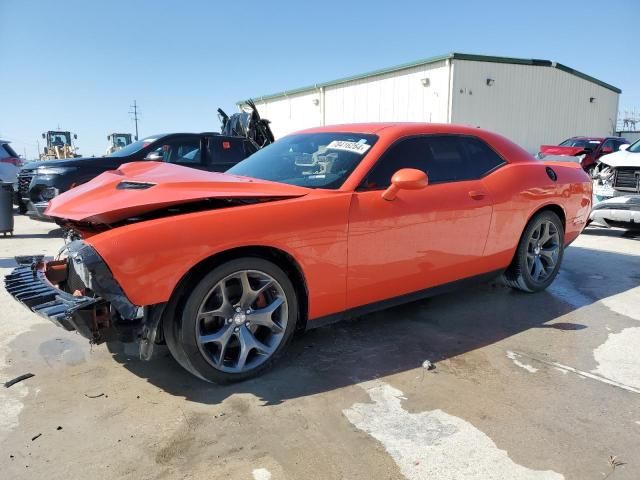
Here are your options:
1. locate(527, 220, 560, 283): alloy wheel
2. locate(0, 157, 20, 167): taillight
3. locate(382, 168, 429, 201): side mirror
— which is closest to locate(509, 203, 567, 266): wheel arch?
locate(527, 220, 560, 283): alloy wheel

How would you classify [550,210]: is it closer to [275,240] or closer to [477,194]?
[477,194]

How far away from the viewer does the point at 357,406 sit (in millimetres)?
2561

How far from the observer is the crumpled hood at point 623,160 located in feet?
24.4

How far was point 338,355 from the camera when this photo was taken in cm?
317

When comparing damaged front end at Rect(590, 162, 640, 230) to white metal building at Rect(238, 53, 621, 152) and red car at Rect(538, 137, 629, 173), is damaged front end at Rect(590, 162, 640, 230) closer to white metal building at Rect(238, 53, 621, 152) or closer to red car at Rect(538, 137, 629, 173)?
red car at Rect(538, 137, 629, 173)

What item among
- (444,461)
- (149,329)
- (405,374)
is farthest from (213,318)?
(444,461)

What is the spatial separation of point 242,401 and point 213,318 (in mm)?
480

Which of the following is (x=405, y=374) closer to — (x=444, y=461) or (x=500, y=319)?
(x=444, y=461)

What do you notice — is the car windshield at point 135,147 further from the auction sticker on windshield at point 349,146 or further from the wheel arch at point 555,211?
the wheel arch at point 555,211

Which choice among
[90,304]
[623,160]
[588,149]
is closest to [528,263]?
[90,304]

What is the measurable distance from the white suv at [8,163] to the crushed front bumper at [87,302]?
334 inches

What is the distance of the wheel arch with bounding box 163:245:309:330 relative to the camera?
2500 mm

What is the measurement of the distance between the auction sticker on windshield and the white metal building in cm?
1614

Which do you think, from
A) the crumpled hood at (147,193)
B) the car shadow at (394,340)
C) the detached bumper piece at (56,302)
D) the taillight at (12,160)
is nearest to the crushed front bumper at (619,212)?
the car shadow at (394,340)
